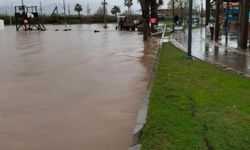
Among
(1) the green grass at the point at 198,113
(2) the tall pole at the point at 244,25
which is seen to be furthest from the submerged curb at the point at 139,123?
(2) the tall pole at the point at 244,25

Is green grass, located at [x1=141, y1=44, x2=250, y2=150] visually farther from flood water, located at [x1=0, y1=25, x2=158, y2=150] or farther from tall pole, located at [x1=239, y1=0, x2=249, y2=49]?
tall pole, located at [x1=239, y1=0, x2=249, y2=49]

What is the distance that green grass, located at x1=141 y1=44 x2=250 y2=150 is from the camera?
225 inches

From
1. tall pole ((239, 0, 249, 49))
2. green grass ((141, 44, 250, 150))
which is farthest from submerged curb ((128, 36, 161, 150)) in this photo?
tall pole ((239, 0, 249, 49))

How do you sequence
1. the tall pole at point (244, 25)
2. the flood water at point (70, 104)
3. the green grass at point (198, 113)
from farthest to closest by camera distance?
the tall pole at point (244, 25), the flood water at point (70, 104), the green grass at point (198, 113)

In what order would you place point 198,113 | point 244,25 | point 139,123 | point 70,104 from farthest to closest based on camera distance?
point 244,25
point 70,104
point 198,113
point 139,123

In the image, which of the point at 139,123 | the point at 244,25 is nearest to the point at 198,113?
the point at 139,123

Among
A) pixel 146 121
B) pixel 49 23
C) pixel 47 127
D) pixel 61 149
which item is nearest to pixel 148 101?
pixel 146 121

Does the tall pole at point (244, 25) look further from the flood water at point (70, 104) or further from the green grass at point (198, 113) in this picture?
the green grass at point (198, 113)

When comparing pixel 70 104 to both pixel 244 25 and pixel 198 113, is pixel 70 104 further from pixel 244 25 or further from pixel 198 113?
pixel 244 25

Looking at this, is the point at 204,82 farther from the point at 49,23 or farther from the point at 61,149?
the point at 49,23

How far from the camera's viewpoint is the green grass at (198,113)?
5707mm

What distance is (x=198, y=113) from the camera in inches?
282

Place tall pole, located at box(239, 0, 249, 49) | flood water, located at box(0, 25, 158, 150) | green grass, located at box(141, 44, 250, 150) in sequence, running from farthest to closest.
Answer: tall pole, located at box(239, 0, 249, 49) < flood water, located at box(0, 25, 158, 150) < green grass, located at box(141, 44, 250, 150)

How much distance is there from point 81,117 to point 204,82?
401cm
